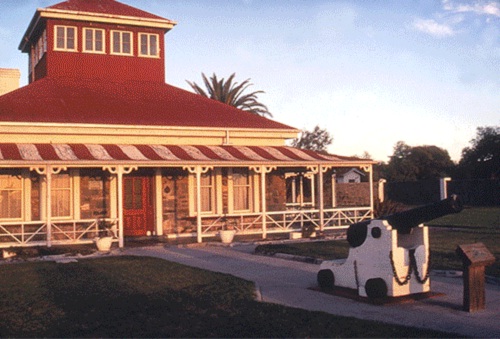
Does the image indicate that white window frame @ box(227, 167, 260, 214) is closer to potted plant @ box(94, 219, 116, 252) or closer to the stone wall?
potted plant @ box(94, 219, 116, 252)

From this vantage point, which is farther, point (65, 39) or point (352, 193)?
point (352, 193)

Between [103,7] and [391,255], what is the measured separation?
1850 centimetres

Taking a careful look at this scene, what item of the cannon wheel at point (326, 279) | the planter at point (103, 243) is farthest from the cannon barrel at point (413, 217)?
the planter at point (103, 243)

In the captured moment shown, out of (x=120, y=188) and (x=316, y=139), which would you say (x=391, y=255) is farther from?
(x=316, y=139)

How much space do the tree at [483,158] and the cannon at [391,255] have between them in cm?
3932

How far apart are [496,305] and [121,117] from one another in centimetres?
1402

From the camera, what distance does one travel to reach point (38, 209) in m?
19.1

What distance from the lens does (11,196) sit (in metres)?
18.9

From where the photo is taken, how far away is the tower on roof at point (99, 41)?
23.2 m

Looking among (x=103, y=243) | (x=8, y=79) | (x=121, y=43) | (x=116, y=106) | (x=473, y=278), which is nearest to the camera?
(x=473, y=278)

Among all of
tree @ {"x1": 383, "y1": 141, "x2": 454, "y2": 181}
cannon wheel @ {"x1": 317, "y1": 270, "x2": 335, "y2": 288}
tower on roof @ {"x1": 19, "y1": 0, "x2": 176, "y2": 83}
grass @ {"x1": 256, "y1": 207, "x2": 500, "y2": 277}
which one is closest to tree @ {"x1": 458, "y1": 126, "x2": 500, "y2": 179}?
tree @ {"x1": 383, "y1": 141, "x2": 454, "y2": 181}

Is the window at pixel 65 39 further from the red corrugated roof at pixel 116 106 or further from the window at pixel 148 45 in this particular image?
the window at pixel 148 45

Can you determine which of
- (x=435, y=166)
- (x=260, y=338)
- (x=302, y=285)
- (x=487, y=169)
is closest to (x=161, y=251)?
(x=302, y=285)

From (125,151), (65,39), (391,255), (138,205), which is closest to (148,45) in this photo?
(65,39)
